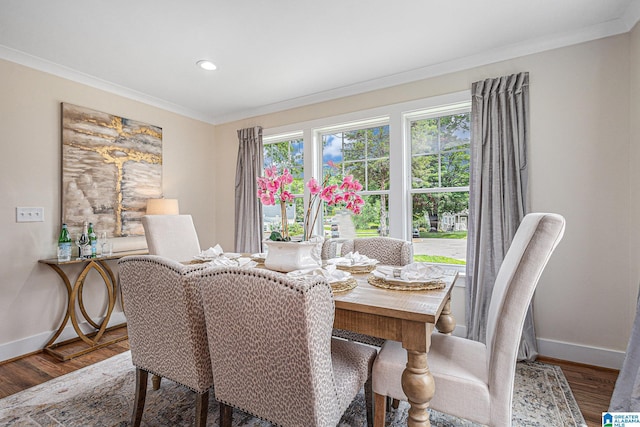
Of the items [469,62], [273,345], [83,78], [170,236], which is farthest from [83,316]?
[469,62]

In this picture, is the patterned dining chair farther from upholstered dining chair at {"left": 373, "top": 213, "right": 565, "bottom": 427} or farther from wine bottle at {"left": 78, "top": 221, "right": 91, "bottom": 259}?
wine bottle at {"left": 78, "top": 221, "right": 91, "bottom": 259}

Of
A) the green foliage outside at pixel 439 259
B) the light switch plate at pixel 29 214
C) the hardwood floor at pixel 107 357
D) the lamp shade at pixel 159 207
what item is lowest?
the hardwood floor at pixel 107 357

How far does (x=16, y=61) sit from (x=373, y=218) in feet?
11.6

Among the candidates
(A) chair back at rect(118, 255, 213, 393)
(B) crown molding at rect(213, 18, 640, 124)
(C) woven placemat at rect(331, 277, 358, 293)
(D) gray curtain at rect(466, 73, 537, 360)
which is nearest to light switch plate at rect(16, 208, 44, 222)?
(A) chair back at rect(118, 255, 213, 393)

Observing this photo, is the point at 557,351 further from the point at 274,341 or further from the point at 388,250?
the point at 274,341

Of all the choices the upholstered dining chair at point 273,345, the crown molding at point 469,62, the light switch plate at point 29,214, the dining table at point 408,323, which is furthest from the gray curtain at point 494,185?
the light switch plate at point 29,214

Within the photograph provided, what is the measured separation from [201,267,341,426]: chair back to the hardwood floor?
1740 millimetres

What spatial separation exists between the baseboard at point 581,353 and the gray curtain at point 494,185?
0.39 feet

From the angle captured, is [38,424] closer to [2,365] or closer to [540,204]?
[2,365]

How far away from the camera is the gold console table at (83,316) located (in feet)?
8.71

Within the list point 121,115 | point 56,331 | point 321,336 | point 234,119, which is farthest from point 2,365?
point 234,119

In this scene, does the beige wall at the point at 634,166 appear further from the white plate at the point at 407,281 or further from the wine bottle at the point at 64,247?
the wine bottle at the point at 64,247

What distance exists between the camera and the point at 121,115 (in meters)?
3.34

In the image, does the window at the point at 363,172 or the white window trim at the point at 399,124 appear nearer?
the white window trim at the point at 399,124
